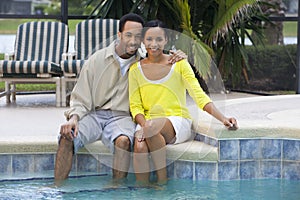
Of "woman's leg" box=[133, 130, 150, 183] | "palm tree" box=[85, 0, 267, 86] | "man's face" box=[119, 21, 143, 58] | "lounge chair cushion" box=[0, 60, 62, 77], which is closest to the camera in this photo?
"woman's leg" box=[133, 130, 150, 183]

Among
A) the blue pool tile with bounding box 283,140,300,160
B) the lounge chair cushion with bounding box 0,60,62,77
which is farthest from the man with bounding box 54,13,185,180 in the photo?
the lounge chair cushion with bounding box 0,60,62,77

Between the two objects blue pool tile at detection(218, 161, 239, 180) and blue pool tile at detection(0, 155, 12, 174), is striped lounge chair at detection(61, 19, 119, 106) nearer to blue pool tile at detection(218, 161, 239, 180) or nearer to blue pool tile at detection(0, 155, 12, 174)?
blue pool tile at detection(0, 155, 12, 174)

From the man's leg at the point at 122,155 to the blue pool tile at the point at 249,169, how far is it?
0.84m

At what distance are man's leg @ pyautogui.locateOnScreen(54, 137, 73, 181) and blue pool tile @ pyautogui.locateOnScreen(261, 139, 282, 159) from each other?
1.40 m

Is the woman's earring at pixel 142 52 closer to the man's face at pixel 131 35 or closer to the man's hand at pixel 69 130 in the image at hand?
the man's face at pixel 131 35

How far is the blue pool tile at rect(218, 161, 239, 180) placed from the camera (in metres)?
5.30

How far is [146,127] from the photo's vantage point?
17.0 feet

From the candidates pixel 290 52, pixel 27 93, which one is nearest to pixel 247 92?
pixel 290 52

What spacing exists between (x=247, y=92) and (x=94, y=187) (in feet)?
18.6

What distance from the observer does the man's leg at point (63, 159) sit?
17.0 feet

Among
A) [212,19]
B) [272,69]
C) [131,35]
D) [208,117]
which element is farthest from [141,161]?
[272,69]

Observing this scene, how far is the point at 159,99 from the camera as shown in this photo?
17.5ft

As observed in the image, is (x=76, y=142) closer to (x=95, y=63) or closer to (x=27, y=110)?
(x=95, y=63)

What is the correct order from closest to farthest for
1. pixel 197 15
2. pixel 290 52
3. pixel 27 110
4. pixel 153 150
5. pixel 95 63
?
1. pixel 153 150
2. pixel 95 63
3. pixel 27 110
4. pixel 197 15
5. pixel 290 52
